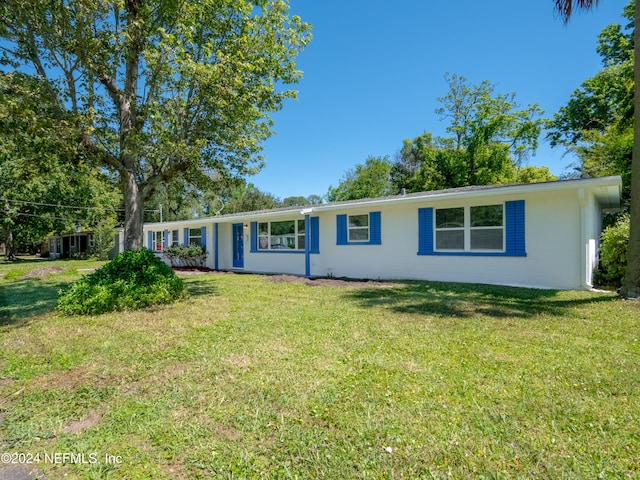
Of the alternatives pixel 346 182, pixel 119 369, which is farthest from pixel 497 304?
pixel 346 182

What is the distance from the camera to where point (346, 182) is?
127ft

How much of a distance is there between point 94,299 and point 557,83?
28.6 meters

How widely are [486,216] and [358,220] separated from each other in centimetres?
418

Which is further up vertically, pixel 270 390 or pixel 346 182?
pixel 346 182

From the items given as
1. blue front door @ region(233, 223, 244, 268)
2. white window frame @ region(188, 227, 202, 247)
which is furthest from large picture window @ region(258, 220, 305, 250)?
white window frame @ region(188, 227, 202, 247)

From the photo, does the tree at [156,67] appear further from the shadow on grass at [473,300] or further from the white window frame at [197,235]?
the white window frame at [197,235]

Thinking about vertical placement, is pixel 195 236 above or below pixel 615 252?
above

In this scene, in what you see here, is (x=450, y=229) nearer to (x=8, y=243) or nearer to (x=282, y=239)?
(x=282, y=239)

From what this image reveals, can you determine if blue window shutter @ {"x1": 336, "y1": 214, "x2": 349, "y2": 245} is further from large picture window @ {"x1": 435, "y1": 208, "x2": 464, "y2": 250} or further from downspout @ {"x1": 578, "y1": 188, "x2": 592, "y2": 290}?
downspout @ {"x1": 578, "y1": 188, "x2": 592, "y2": 290}

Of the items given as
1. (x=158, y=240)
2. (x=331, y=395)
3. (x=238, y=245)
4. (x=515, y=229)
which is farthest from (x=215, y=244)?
(x=331, y=395)

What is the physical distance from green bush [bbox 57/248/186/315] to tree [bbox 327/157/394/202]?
28.2 meters

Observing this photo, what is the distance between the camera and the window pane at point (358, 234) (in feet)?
38.3

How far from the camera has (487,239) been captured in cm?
934

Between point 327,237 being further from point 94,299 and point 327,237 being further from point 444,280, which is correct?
point 94,299
